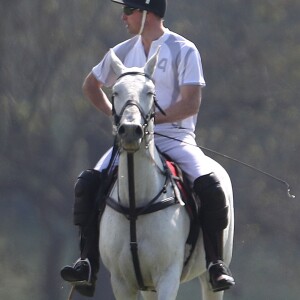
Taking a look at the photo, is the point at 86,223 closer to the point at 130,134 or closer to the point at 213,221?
the point at 213,221

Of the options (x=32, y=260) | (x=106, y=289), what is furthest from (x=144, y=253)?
(x=32, y=260)

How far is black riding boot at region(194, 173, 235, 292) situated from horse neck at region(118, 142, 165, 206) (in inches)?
15.8

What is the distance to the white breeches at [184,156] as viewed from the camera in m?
8.23

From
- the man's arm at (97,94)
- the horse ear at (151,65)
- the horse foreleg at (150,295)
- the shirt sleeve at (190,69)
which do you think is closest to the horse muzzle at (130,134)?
the horse ear at (151,65)

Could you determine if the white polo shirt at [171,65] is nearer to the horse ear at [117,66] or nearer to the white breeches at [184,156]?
the white breeches at [184,156]

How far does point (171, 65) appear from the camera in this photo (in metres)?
8.20

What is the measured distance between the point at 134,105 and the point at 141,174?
0.60 m

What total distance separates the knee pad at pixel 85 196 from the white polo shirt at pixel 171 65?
0.56 m

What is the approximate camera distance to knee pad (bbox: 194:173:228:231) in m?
8.10

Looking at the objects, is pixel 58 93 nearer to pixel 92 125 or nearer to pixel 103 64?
pixel 92 125

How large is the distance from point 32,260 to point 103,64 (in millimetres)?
7647

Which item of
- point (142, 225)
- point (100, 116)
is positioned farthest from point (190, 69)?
point (100, 116)

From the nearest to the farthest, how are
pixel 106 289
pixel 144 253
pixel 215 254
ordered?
pixel 144 253
pixel 215 254
pixel 106 289

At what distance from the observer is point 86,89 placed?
342 inches
